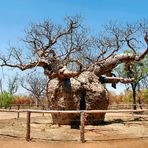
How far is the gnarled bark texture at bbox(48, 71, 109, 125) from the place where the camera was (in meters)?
14.0

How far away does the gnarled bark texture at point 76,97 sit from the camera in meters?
14.0

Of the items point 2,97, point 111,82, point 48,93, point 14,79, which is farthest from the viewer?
point 14,79

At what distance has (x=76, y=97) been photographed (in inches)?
559

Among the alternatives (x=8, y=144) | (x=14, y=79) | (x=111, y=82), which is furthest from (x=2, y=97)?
(x=8, y=144)

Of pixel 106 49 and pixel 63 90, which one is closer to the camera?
pixel 63 90

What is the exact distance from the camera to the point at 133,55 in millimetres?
15469

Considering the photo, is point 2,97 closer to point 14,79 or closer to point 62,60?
point 14,79

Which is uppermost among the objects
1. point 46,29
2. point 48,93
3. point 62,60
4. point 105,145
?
point 46,29

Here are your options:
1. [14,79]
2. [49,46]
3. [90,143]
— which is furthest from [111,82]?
[14,79]

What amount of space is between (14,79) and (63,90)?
44.2 metres

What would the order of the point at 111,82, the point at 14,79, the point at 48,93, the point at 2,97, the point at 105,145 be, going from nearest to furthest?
1. the point at 105,145
2. the point at 48,93
3. the point at 111,82
4. the point at 2,97
5. the point at 14,79

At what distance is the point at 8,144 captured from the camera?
9.16 m

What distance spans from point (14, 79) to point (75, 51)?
44.8 metres

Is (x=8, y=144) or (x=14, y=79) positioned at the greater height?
(x=14, y=79)
